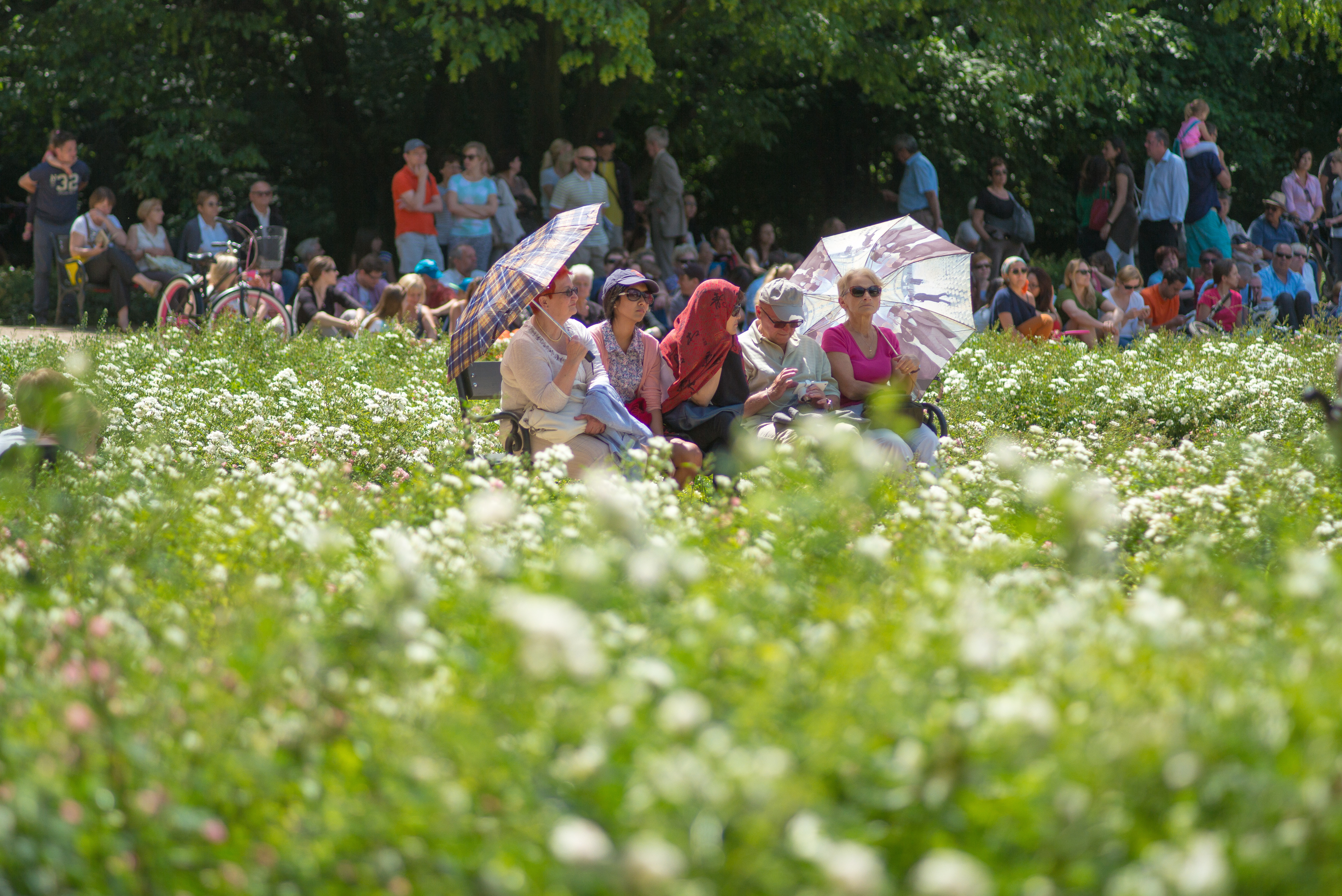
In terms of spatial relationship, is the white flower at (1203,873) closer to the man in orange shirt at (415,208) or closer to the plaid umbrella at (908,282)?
the plaid umbrella at (908,282)

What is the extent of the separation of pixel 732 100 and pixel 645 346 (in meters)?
13.0

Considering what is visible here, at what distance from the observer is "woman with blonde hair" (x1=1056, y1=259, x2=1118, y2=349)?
1316cm

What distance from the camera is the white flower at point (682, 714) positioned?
2.14 m

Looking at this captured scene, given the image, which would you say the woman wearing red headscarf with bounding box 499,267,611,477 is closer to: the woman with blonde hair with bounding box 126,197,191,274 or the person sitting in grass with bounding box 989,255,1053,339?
the person sitting in grass with bounding box 989,255,1053,339

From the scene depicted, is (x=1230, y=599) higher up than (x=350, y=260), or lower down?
higher up

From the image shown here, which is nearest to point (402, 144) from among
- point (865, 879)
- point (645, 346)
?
point (645, 346)

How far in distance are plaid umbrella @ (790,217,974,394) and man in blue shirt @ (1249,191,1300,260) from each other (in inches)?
428

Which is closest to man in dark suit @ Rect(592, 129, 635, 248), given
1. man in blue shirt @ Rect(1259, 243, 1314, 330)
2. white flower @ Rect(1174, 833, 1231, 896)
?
man in blue shirt @ Rect(1259, 243, 1314, 330)

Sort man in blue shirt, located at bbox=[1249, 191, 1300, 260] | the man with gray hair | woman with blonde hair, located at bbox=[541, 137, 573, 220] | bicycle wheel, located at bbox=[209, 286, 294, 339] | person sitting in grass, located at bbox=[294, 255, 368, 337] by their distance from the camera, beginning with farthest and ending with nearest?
man in blue shirt, located at bbox=[1249, 191, 1300, 260], the man with gray hair, woman with blonde hair, located at bbox=[541, 137, 573, 220], person sitting in grass, located at bbox=[294, 255, 368, 337], bicycle wheel, located at bbox=[209, 286, 294, 339]

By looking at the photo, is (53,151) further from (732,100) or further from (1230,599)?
(1230,599)

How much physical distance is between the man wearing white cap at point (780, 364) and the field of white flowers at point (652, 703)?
256cm

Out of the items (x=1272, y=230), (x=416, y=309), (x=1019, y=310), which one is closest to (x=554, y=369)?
(x=416, y=309)

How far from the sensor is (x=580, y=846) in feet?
6.19

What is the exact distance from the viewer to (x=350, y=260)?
1791 cm
